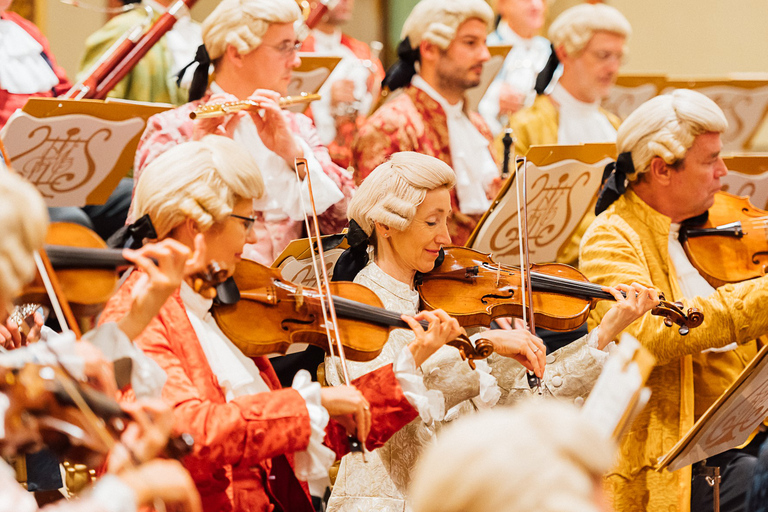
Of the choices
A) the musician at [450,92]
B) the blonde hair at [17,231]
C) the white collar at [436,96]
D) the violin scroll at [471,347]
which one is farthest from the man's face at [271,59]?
the blonde hair at [17,231]

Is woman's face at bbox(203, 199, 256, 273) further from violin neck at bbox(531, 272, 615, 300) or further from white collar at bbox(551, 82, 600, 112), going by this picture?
white collar at bbox(551, 82, 600, 112)

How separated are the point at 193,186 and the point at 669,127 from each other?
1820mm

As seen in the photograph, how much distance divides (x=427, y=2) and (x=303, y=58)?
2.20ft

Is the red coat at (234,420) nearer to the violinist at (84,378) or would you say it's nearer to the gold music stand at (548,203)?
the violinist at (84,378)

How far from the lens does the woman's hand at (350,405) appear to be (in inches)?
83.0

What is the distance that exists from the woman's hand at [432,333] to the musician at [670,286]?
943 millimetres

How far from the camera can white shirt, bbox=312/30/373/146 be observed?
5.36 metres

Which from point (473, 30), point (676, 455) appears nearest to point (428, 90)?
point (473, 30)

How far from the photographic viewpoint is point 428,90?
14.1 feet

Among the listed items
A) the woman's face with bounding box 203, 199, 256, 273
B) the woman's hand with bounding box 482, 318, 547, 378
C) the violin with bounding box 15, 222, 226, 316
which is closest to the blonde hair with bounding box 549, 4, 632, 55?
the woman's hand with bounding box 482, 318, 547, 378

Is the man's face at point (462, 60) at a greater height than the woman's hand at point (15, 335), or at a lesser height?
greater

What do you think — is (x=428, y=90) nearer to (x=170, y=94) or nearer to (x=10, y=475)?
(x=170, y=94)

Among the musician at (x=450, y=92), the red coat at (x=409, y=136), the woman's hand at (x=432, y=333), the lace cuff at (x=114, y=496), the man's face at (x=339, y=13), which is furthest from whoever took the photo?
the man's face at (x=339, y=13)

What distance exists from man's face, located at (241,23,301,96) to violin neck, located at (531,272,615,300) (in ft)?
4.15
